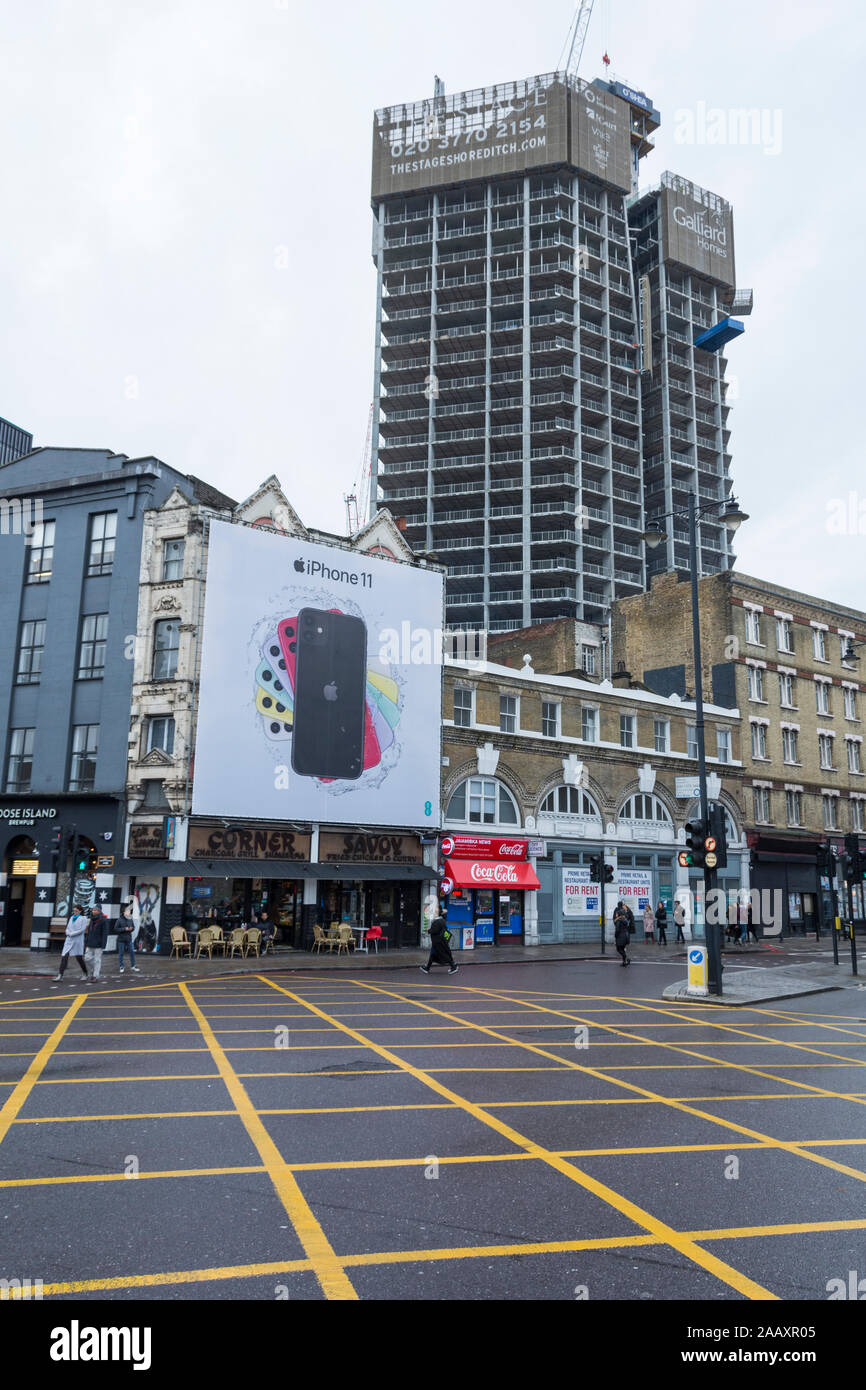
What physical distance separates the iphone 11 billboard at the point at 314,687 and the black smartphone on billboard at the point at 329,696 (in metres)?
0.03

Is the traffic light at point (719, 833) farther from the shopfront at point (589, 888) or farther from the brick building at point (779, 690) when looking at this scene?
the brick building at point (779, 690)

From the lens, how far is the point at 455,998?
1945cm

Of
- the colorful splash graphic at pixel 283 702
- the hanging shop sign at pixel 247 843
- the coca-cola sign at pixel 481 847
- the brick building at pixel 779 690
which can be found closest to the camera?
the hanging shop sign at pixel 247 843

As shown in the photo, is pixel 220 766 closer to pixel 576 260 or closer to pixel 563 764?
pixel 563 764

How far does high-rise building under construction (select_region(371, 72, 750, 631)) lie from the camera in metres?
79.9

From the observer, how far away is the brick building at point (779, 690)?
4625 cm

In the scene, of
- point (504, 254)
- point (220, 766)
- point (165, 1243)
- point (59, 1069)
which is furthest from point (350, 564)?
point (504, 254)

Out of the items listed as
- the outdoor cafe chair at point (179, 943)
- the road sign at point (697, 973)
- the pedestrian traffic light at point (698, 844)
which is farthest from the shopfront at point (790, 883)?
the outdoor cafe chair at point (179, 943)

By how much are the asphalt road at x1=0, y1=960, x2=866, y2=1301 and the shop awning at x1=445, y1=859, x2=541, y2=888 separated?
19022 mm

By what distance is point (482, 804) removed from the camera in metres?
36.3

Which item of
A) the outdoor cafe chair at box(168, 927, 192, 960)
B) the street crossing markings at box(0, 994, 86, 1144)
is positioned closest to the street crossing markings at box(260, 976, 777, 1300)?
the street crossing markings at box(0, 994, 86, 1144)

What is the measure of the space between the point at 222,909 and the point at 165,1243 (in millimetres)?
25935

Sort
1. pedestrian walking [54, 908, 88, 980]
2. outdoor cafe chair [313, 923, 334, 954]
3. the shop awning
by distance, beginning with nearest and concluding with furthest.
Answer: pedestrian walking [54, 908, 88, 980] → outdoor cafe chair [313, 923, 334, 954] → the shop awning

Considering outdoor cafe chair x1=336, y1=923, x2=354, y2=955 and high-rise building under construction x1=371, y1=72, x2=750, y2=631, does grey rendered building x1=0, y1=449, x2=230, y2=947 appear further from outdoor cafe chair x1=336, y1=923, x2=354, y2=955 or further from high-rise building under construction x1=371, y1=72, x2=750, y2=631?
high-rise building under construction x1=371, y1=72, x2=750, y2=631
